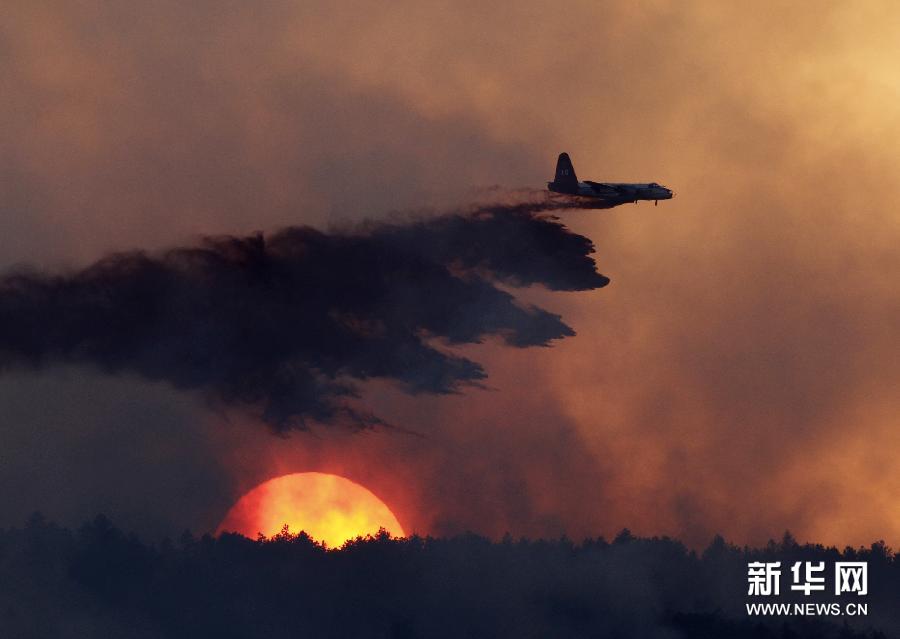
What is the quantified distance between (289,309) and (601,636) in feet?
354

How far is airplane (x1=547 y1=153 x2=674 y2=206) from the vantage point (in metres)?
101

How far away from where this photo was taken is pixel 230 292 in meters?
104

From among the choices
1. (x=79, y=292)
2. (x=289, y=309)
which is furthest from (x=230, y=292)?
(x=79, y=292)

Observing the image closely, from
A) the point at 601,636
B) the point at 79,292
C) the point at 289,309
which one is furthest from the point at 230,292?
the point at 601,636

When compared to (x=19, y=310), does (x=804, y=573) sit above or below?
above

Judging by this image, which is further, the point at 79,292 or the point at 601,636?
the point at 601,636

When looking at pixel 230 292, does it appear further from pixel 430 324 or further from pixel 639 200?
pixel 639 200

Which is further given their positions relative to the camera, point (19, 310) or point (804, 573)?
point (804, 573)

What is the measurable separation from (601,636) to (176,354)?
110 metres

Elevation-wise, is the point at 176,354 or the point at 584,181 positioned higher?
the point at 584,181

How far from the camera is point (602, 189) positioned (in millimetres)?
102438

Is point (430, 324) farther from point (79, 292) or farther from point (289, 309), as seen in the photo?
point (79, 292)

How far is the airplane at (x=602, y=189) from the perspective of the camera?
100688mm

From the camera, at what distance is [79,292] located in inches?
3991
